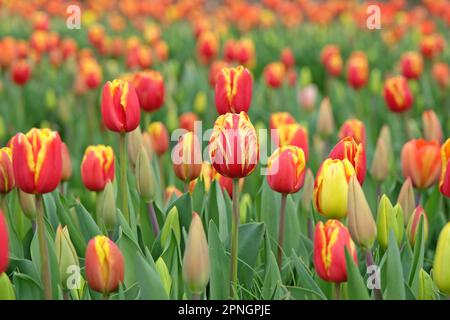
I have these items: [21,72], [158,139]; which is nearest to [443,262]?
[158,139]

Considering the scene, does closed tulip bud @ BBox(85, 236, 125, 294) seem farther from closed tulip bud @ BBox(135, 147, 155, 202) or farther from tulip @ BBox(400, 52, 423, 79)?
tulip @ BBox(400, 52, 423, 79)

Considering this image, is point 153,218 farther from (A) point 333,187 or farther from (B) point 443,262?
(B) point 443,262

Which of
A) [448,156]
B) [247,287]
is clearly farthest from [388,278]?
[448,156]

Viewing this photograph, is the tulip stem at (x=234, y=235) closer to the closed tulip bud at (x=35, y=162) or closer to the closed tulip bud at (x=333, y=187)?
A: the closed tulip bud at (x=333, y=187)

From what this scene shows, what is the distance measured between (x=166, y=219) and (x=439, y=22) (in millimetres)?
7777

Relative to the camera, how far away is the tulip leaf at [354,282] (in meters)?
1.59

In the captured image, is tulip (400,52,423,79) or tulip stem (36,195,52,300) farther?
tulip (400,52,423,79)

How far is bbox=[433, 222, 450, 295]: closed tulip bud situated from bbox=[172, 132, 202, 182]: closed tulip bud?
863mm

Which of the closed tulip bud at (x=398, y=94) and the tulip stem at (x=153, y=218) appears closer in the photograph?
the tulip stem at (x=153, y=218)

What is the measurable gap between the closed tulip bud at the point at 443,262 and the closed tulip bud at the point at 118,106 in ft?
2.84

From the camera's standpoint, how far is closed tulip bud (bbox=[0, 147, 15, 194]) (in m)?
1.96

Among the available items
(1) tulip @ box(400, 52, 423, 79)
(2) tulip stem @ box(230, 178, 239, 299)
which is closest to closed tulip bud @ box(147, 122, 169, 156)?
(2) tulip stem @ box(230, 178, 239, 299)

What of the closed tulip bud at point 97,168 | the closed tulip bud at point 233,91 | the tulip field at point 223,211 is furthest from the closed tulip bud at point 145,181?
the closed tulip bud at point 233,91

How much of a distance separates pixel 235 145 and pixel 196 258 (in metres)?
0.27
